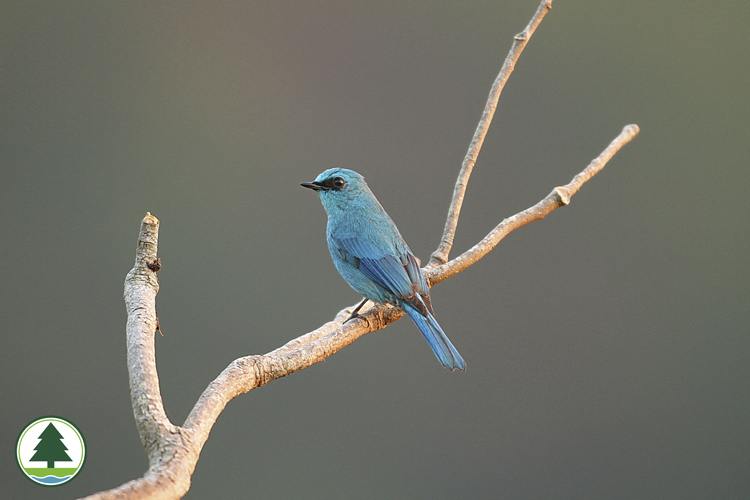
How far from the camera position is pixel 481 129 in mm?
2496

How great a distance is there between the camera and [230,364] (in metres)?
1.58

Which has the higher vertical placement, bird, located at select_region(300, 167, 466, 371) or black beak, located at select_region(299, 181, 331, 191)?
black beak, located at select_region(299, 181, 331, 191)

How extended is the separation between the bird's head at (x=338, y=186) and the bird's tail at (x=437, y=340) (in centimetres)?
55

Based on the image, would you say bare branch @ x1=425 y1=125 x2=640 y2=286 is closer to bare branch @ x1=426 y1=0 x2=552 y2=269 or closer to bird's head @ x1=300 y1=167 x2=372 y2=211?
bare branch @ x1=426 y1=0 x2=552 y2=269

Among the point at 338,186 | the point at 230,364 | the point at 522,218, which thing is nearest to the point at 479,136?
the point at 522,218

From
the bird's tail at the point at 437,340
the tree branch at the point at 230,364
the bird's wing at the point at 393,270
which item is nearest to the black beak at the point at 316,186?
the bird's wing at the point at 393,270

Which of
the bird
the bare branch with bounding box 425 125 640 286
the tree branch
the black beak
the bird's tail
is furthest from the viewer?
the black beak

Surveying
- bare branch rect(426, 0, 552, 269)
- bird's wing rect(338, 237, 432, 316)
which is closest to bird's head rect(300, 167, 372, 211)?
bird's wing rect(338, 237, 432, 316)

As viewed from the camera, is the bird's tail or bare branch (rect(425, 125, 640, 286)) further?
bare branch (rect(425, 125, 640, 286))

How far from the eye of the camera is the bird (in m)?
2.20

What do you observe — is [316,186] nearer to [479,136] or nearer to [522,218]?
[479,136]

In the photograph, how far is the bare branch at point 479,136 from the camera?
8.13ft

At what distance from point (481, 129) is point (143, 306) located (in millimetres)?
1495

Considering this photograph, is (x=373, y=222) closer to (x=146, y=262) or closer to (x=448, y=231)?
(x=448, y=231)
